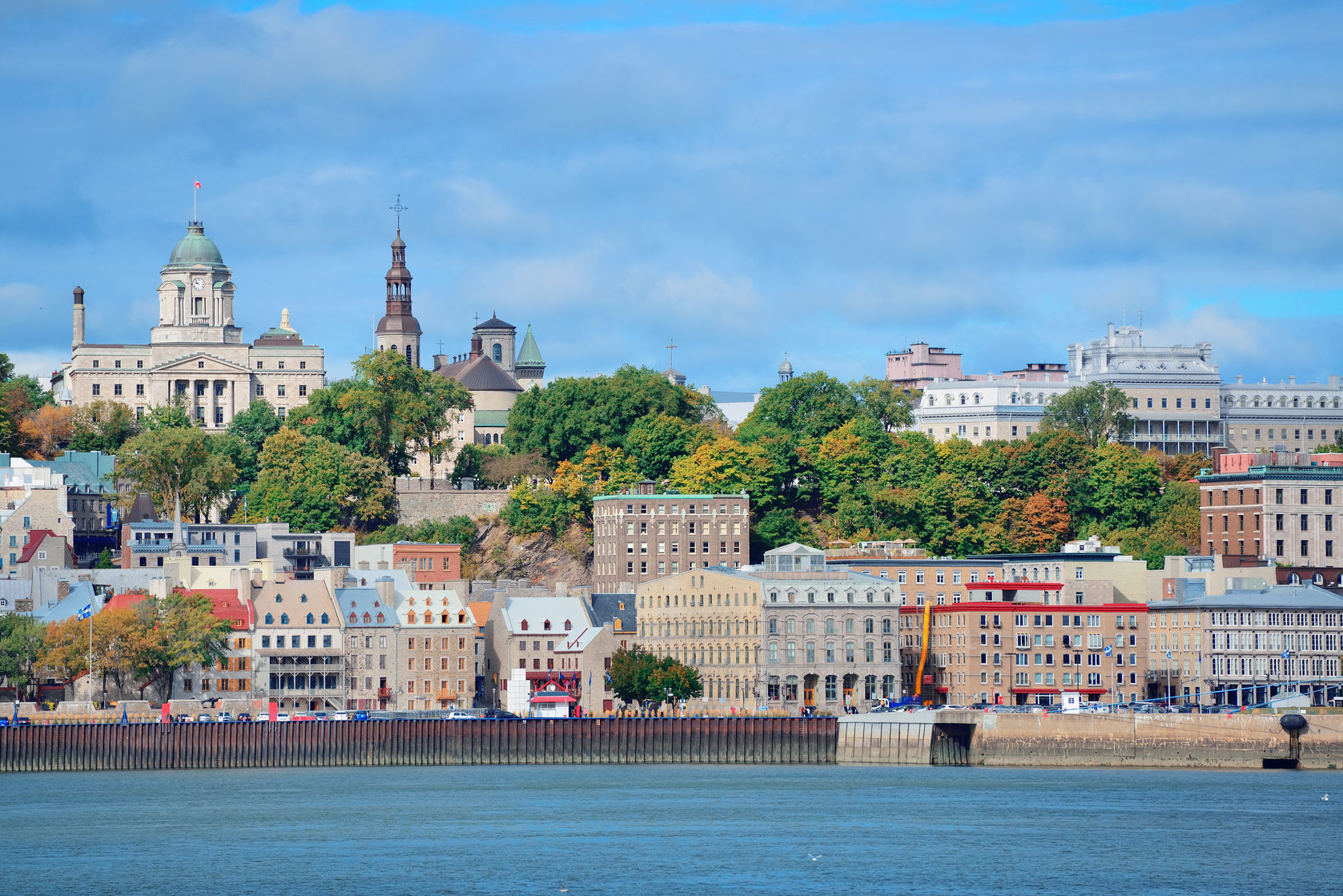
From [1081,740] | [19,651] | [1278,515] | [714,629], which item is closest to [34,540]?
[19,651]

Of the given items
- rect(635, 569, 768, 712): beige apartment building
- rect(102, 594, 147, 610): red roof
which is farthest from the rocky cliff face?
rect(102, 594, 147, 610): red roof

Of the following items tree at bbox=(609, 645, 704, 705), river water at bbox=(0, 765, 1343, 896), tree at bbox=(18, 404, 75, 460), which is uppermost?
tree at bbox=(18, 404, 75, 460)

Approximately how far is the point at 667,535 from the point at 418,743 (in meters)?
37.4

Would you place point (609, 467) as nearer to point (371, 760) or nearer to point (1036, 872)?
point (371, 760)

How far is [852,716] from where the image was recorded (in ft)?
446

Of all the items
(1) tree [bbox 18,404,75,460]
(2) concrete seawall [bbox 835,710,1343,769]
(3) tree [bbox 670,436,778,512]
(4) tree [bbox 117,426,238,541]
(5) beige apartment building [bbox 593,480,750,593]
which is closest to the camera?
(2) concrete seawall [bbox 835,710,1343,769]

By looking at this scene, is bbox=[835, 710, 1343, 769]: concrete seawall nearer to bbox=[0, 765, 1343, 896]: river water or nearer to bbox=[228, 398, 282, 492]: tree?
bbox=[0, 765, 1343, 896]: river water

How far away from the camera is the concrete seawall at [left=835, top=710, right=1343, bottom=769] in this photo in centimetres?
13000

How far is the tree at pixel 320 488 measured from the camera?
17562 centimetres

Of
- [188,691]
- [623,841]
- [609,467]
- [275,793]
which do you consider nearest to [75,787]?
[275,793]

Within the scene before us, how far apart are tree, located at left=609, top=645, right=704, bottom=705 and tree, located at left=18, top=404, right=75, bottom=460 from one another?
5971 centimetres

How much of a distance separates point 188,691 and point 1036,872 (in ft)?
180

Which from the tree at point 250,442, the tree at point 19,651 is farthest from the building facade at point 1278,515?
the tree at point 19,651

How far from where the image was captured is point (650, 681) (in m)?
144
